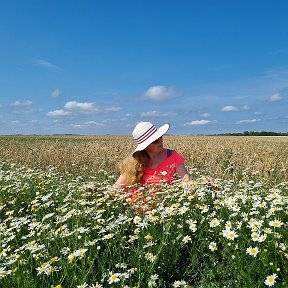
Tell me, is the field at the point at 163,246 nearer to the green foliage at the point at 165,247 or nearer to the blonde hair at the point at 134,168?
the green foliage at the point at 165,247

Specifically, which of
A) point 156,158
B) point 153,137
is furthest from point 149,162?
point 153,137

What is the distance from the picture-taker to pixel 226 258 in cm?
372

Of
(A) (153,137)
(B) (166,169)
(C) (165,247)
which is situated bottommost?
(C) (165,247)

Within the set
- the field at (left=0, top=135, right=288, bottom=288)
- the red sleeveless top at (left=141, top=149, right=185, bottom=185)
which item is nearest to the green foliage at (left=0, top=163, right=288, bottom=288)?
the field at (left=0, top=135, right=288, bottom=288)

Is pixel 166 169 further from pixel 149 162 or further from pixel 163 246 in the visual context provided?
pixel 163 246

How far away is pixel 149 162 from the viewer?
5.84 m

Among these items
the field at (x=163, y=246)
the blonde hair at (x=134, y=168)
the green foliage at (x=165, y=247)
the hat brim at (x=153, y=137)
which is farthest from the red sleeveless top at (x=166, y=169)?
the green foliage at (x=165, y=247)

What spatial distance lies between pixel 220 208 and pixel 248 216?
32 centimetres

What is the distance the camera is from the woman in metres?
5.49

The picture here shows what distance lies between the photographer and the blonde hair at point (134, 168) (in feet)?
18.4

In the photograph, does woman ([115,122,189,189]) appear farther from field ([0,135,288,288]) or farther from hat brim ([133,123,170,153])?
field ([0,135,288,288])

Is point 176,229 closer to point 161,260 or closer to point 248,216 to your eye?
point 161,260

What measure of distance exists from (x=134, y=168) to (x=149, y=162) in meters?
0.33

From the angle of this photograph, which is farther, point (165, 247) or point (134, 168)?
point (134, 168)
